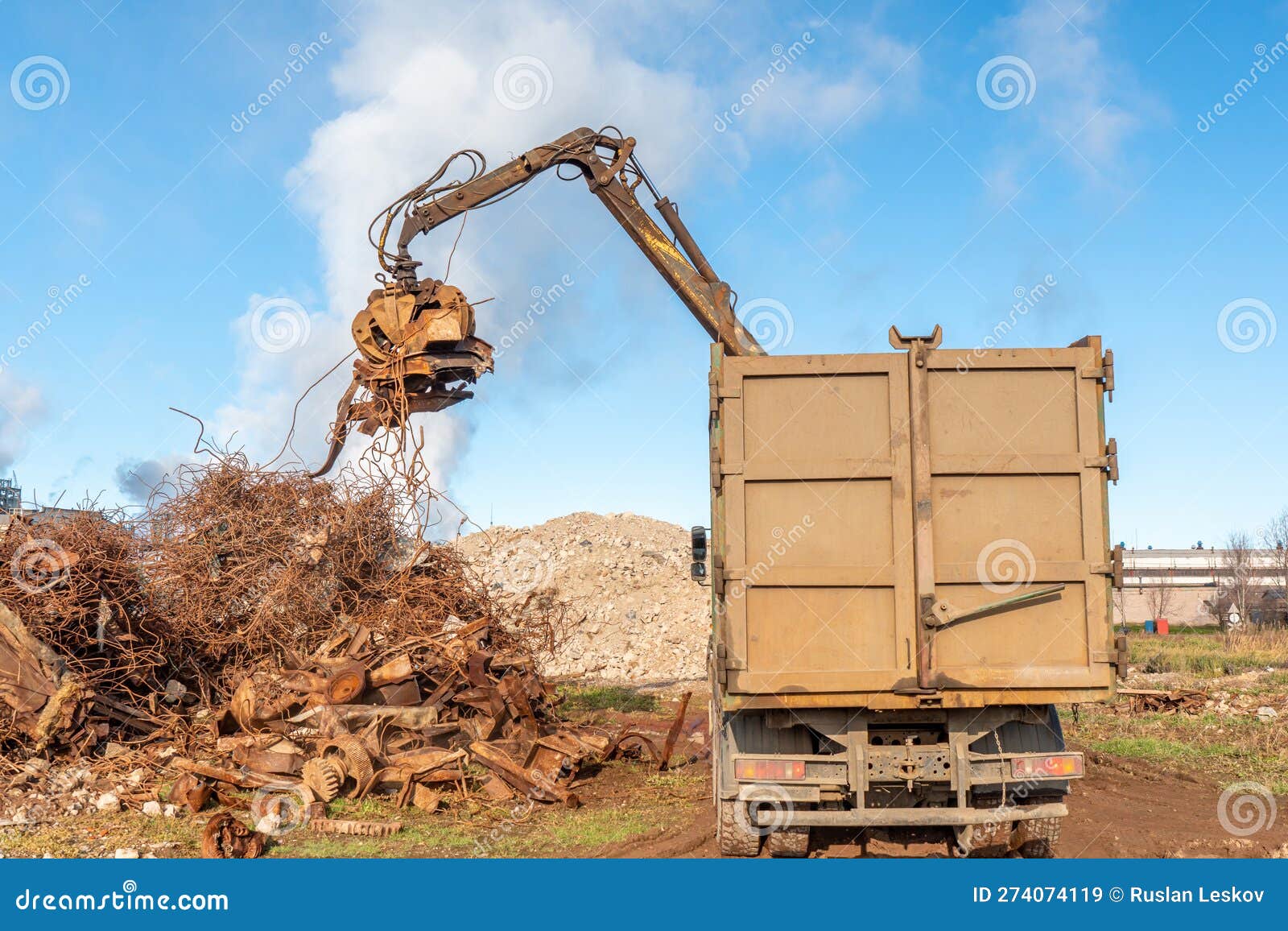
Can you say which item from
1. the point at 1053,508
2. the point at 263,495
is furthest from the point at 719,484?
the point at 263,495

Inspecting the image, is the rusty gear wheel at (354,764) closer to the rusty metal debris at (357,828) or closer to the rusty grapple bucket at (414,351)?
the rusty metal debris at (357,828)

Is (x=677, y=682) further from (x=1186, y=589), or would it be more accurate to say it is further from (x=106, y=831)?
(x=1186, y=589)

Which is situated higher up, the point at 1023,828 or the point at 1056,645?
the point at 1056,645

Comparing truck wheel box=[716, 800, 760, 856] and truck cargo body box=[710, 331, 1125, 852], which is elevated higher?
truck cargo body box=[710, 331, 1125, 852]

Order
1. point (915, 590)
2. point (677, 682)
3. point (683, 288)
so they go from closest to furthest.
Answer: point (915, 590) → point (683, 288) → point (677, 682)

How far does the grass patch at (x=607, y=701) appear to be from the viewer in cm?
1536

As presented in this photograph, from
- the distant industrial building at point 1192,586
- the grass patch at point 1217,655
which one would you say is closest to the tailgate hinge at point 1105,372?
the distant industrial building at point 1192,586

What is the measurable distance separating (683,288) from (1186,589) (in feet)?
156

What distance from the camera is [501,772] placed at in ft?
28.9

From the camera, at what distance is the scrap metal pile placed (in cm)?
875

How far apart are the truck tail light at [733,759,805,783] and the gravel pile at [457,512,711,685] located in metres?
12.4

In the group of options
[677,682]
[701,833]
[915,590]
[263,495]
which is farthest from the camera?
[677,682]

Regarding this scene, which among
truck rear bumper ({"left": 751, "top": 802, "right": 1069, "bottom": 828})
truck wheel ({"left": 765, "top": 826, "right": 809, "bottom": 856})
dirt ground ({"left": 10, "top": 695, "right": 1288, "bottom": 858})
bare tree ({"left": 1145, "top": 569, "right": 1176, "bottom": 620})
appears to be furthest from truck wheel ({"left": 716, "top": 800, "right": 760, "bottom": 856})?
bare tree ({"left": 1145, "top": 569, "right": 1176, "bottom": 620})
